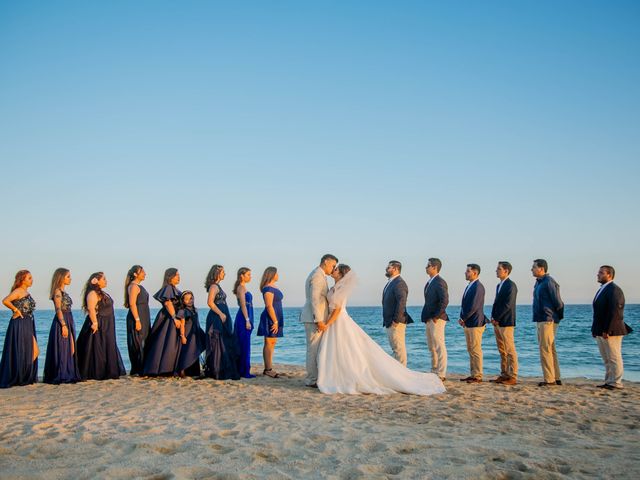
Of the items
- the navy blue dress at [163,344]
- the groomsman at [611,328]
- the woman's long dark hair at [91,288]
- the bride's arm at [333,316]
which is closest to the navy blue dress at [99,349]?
the woman's long dark hair at [91,288]

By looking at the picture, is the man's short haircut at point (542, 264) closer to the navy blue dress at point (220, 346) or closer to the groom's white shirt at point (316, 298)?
the groom's white shirt at point (316, 298)

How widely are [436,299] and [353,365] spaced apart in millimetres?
2150

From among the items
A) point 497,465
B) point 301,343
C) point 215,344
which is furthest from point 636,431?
point 301,343

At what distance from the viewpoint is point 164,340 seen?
9211mm

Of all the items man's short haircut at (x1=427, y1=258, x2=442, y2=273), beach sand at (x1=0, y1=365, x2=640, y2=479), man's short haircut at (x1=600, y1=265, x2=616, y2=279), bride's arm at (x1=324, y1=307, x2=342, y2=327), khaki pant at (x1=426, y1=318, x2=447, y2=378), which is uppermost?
man's short haircut at (x1=427, y1=258, x2=442, y2=273)

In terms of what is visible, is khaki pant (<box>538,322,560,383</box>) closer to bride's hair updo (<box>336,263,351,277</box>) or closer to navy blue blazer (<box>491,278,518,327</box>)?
navy blue blazer (<box>491,278,518,327</box>)

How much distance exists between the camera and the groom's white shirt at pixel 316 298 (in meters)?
8.05

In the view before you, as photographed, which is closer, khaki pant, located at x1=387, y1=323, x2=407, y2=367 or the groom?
the groom

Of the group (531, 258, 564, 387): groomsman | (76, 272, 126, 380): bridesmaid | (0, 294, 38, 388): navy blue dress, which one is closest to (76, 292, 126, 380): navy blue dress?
(76, 272, 126, 380): bridesmaid

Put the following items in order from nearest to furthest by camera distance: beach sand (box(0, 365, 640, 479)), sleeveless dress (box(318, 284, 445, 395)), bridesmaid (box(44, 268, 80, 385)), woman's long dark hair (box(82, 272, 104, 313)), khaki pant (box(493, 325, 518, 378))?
beach sand (box(0, 365, 640, 479))
sleeveless dress (box(318, 284, 445, 395))
bridesmaid (box(44, 268, 80, 385))
khaki pant (box(493, 325, 518, 378))
woman's long dark hair (box(82, 272, 104, 313))

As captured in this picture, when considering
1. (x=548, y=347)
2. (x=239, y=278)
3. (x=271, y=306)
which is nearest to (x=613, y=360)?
(x=548, y=347)

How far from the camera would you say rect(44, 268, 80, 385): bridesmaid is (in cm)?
859

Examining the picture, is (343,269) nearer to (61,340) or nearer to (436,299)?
(436,299)

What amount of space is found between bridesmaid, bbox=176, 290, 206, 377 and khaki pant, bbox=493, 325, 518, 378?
16.5 ft
